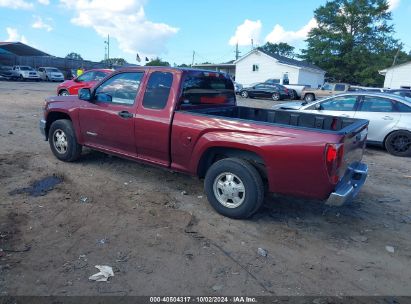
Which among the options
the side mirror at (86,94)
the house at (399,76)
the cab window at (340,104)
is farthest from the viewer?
the house at (399,76)

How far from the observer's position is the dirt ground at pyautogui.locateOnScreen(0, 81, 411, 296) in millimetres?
3215

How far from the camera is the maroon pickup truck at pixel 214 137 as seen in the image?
3865 mm

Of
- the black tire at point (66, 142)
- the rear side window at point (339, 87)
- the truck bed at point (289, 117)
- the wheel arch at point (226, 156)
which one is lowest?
the black tire at point (66, 142)

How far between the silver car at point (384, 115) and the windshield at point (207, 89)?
14.2ft

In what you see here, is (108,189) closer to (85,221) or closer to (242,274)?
(85,221)

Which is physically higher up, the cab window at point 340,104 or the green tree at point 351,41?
the green tree at point 351,41

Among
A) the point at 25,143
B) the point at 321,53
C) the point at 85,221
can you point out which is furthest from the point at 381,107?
the point at 321,53

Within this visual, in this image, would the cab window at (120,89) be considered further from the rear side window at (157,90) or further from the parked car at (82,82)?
the parked car at (82,82)

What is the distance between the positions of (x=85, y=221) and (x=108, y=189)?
42.5 inches

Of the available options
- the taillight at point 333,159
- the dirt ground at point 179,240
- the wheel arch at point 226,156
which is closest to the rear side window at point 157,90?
the wheel arch at point 226,156

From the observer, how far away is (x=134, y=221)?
14.2 feet

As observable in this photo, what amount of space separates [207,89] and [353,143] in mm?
2265

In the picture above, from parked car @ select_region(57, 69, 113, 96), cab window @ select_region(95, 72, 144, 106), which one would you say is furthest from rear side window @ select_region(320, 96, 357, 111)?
parked car @ select_region(57, 69, 113, 96)

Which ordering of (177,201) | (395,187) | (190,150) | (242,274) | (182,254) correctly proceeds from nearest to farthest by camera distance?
(242,274), (182,254), (190,150), (177,201), (395,187)
